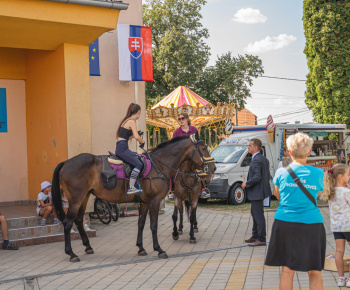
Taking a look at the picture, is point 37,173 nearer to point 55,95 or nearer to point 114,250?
point 55,95

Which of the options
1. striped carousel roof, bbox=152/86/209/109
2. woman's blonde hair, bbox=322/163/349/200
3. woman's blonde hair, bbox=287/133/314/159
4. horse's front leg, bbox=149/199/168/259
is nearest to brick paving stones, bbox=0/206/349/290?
horse's front leg, bbox=149/199/168/259

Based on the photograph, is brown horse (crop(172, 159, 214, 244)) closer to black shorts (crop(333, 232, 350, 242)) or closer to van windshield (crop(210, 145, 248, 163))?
black shorts (crop(333, 232, 350, 242))

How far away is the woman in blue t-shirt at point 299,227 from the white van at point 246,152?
38.0 ft

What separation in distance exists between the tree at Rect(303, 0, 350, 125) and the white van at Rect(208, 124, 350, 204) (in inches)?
270

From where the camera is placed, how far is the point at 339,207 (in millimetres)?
5695

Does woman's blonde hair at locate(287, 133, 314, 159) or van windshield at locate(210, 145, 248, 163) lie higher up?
woman's blonde hair at locate(287, 133, 314, 159)

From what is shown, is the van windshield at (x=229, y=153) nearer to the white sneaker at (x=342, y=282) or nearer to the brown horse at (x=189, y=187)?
the brown horse at (x=189, y=187)

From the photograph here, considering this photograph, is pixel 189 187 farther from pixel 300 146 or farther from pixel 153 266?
pixel 300 146


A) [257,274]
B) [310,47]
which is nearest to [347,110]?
[310,47]

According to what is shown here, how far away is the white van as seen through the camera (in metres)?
16.2

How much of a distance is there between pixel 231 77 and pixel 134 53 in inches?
1002

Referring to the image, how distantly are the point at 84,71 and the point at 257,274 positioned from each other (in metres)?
6.28

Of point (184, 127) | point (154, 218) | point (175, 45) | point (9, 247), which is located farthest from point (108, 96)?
point (175, 45)

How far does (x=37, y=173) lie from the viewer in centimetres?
1197
